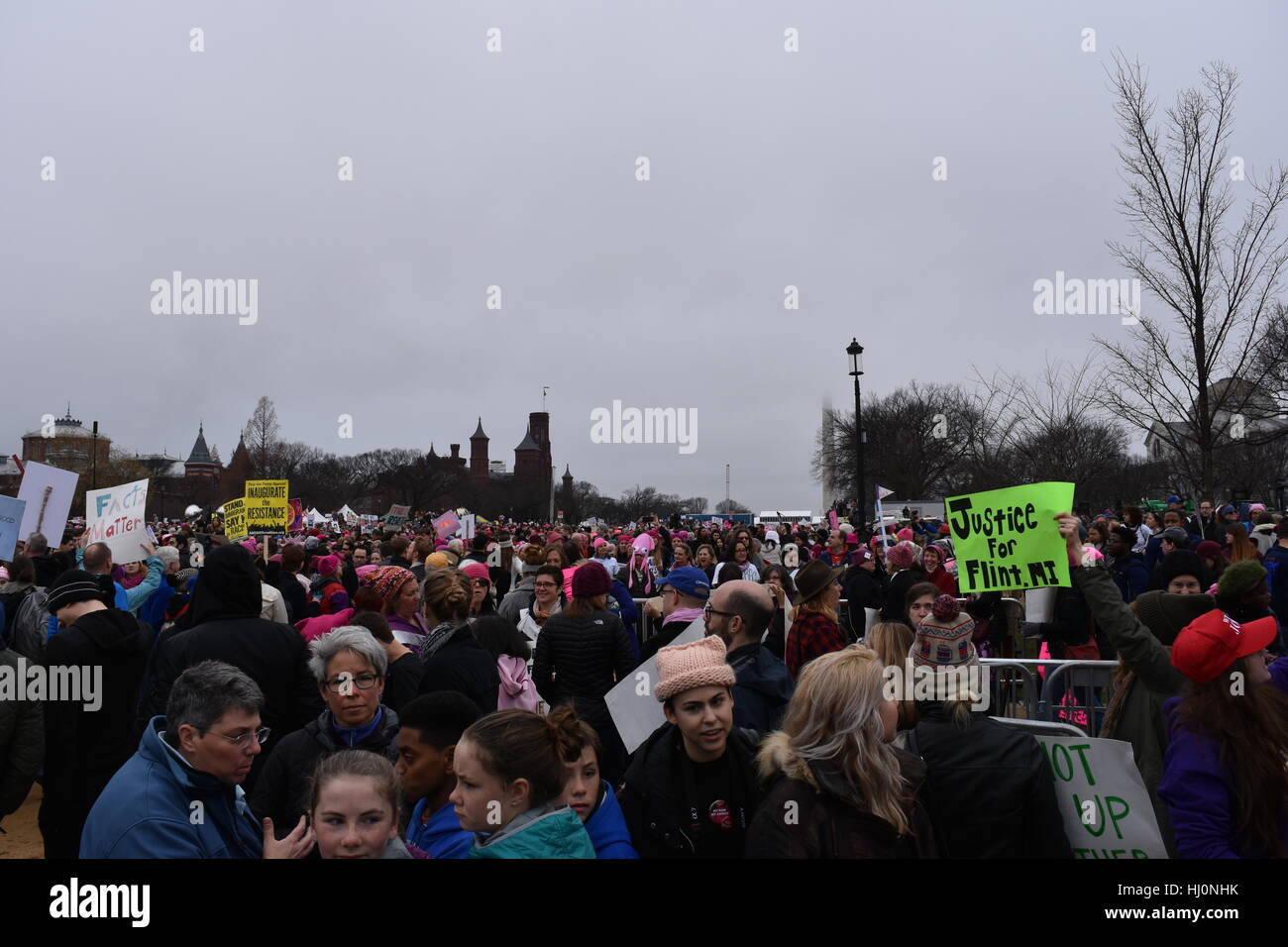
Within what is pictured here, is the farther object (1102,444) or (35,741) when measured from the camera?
(1102,444)

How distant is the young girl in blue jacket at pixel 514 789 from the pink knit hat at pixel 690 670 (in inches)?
23.8

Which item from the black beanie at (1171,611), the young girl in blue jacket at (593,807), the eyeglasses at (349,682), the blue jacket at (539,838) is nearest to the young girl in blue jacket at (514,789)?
the blue jacket at (539,838)

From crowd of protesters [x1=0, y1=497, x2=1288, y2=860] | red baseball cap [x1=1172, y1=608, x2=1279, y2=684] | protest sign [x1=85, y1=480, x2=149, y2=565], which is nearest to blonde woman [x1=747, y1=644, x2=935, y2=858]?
crowd of protesters [x1=0, y1=497, x2=1288, y2=860]

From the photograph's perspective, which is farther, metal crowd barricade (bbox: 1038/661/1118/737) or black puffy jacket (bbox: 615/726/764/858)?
metal crowd barricade (bbox: 1038/661/1118/737)

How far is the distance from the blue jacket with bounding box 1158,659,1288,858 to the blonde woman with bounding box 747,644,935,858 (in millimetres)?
813

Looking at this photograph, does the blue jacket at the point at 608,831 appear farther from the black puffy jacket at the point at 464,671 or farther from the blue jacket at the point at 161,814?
the black puffy jacket at the point at 464,671

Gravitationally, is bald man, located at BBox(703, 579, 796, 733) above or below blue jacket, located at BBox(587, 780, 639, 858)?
above

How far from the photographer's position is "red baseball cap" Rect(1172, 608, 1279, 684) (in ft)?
10.3

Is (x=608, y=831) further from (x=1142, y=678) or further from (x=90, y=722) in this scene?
(x=90, y=722)

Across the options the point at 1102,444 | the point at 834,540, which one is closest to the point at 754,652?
the point at 834,540

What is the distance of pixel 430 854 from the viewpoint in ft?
10.7
